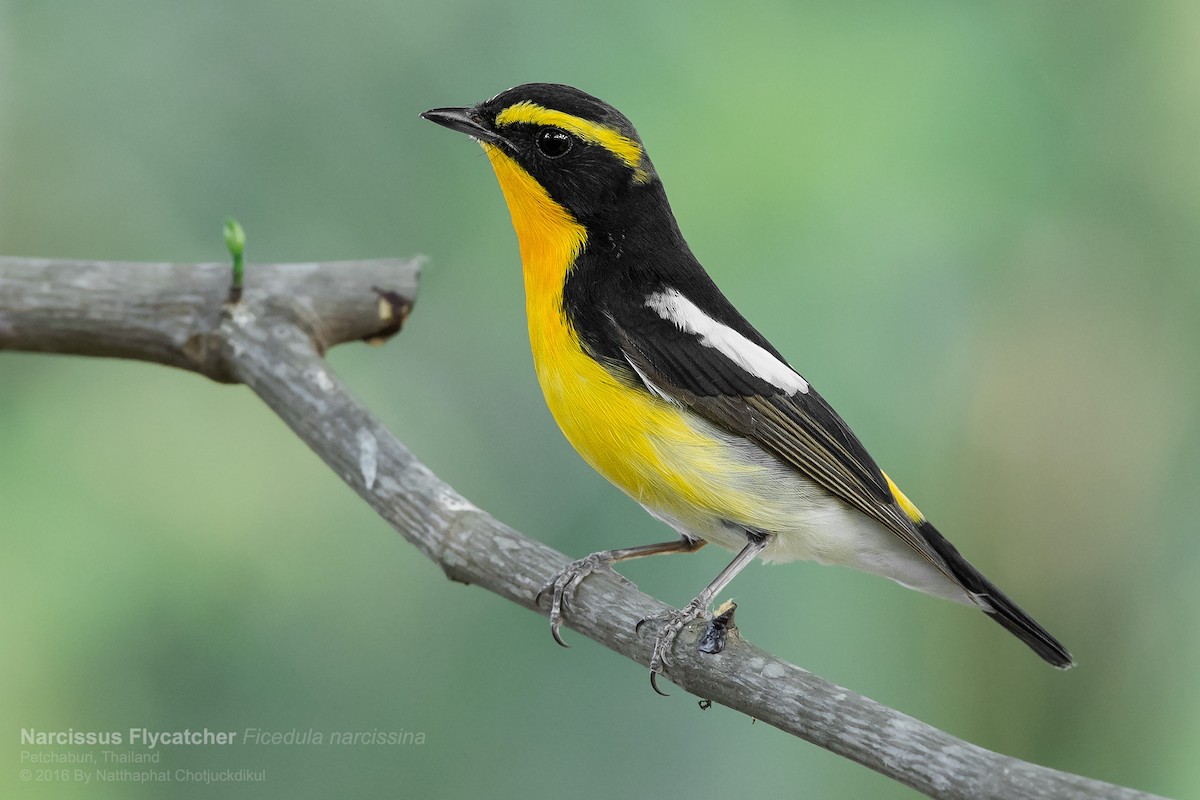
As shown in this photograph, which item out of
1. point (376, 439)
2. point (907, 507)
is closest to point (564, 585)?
point (376, 439)

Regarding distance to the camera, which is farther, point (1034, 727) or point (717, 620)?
point (1034, 727)

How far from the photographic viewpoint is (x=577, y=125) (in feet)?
7.75

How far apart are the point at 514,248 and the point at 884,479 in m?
1.61

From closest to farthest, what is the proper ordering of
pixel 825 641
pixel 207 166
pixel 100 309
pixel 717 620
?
pixel 717 620, pixel 100 309, pixel 825 641, pixel 207 166

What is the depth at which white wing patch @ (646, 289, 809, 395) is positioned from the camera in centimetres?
231

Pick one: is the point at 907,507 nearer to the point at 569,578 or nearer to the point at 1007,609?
the point at 1007,609

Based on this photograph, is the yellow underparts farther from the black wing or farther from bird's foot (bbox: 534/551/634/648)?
bird's foot (bbox: 534/551/634/648)

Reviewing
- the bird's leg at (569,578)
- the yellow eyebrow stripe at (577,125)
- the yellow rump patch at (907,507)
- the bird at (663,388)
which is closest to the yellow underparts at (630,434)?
the bird at (663,388)

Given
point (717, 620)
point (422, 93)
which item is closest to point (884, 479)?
point (717, 620)

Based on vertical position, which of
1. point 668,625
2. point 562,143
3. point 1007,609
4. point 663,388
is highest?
point 562,143

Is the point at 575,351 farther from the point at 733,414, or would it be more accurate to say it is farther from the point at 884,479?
the point at 884,479

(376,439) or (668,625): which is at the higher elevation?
(376,439)

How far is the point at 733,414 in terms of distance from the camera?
89.9 inches

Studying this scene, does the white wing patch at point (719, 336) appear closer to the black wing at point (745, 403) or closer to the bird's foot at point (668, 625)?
the black wing at point (745, 403)
